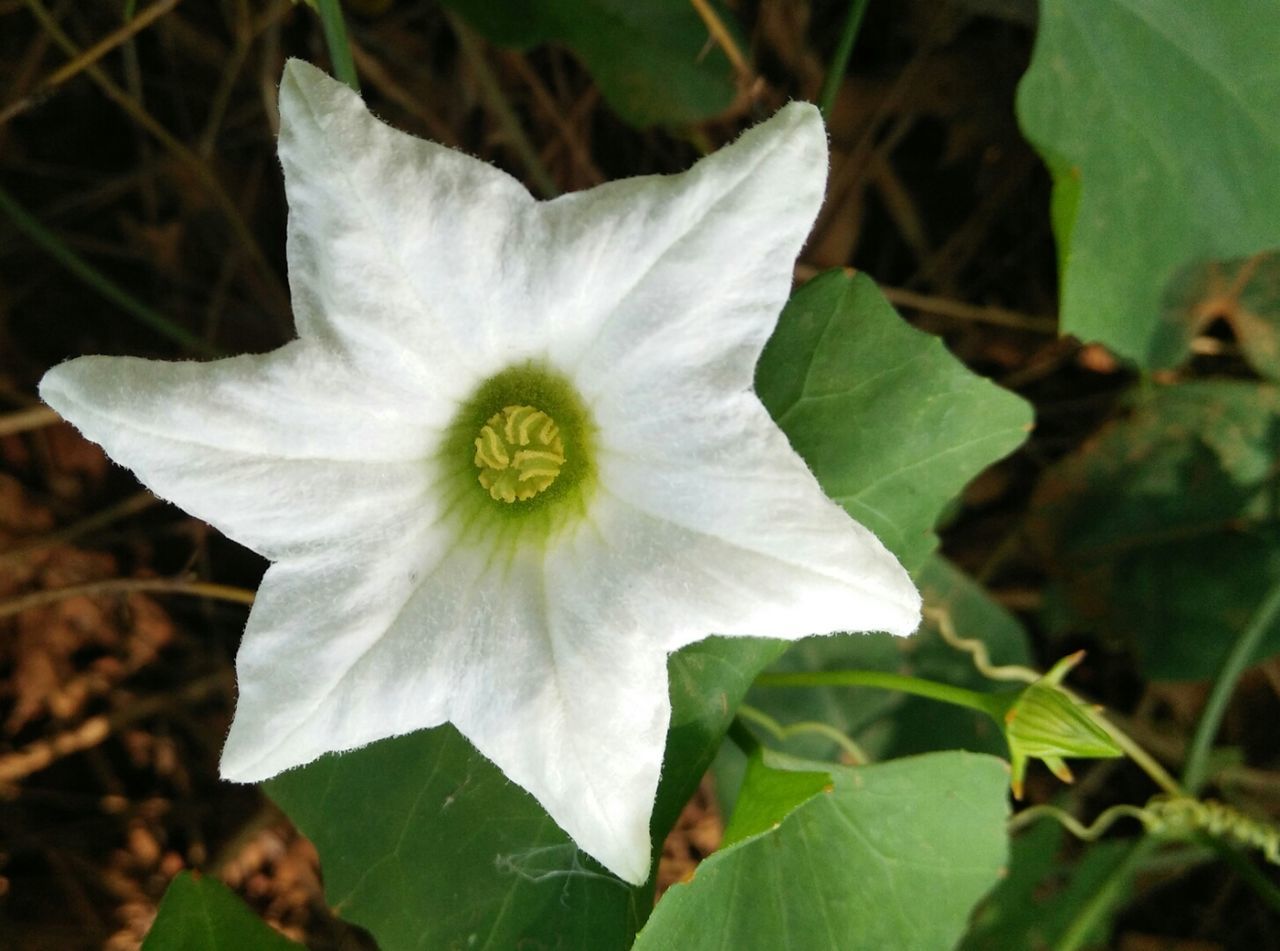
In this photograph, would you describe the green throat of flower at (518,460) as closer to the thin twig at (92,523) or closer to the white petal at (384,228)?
the white petal at (384,228)

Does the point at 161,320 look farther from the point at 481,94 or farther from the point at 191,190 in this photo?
the point at 481,94

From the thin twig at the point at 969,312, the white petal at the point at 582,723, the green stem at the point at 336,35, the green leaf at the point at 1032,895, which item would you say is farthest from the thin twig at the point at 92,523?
the green leaf at the point at 1032,895

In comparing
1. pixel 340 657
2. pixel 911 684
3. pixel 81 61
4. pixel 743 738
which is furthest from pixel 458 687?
pixel 81 61

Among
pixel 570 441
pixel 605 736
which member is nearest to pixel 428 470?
pixel 570 441

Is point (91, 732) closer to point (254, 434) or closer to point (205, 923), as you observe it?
point (205, 923)

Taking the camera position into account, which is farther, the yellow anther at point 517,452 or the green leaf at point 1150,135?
the green leaf at point 1150,135

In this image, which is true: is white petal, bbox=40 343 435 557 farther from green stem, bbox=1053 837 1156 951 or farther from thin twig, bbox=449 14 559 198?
green stem, bbox=1053 837 1156 951
